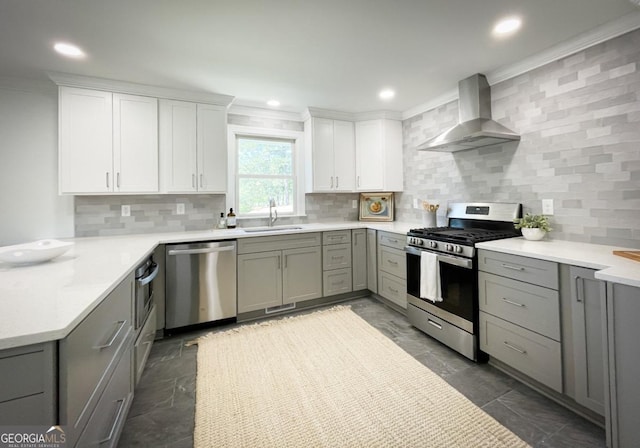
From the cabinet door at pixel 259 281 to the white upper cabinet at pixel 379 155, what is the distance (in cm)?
169

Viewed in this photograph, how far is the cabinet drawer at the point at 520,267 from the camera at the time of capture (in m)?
1.69

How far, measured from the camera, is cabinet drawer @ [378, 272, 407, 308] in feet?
9.80

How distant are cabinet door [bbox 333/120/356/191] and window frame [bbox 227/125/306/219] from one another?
47 cm

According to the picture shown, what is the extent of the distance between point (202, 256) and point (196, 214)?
0.79 meters

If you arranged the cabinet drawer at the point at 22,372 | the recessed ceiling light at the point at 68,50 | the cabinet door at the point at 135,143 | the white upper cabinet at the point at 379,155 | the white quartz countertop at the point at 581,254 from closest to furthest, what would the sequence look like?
the cabinet drawer at the point at 22,372, the white quartz countertop at the point at 581,254, the recessed ceiling light at the point at 68,50, the cabinet door at the point at 135,143, the white upper cabinet at the point at 379,155

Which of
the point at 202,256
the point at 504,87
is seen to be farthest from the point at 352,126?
the point at 202,256

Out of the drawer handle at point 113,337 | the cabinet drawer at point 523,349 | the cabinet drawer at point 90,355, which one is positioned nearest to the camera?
the cabinet drawer at point 90,355

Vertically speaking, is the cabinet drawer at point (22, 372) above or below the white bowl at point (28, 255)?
below

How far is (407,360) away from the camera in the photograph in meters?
2.20

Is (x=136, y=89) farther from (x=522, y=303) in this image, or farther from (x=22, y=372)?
(x=522, y=303)

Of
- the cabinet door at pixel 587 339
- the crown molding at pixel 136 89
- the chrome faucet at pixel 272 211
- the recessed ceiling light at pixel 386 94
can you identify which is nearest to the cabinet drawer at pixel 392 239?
the chrome faucet at pixel 272 211

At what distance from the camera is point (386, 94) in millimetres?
3213

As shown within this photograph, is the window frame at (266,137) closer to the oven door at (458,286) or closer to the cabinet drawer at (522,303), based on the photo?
the oven door at (458,286)

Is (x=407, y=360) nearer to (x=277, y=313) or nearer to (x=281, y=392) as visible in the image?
(x=281, y=392)
